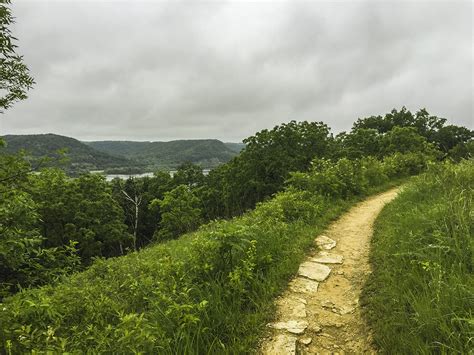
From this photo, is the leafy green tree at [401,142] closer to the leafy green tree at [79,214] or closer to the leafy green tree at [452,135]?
the leafy green tree at [452,135]

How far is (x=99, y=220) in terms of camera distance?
2473 cm

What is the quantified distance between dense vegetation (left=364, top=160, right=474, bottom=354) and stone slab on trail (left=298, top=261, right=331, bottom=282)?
30.7 inches

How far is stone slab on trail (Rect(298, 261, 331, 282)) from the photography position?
4.85 metres

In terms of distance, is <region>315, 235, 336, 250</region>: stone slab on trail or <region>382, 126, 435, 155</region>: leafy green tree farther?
<region>382, 126, 435, 155</region>: leafy green tree

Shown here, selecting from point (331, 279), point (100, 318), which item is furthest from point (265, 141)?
point (100, 318)

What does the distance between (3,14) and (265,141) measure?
2257 cm

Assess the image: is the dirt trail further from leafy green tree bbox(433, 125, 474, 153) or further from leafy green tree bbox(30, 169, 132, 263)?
leafy green tree bbox(433, 125, 474, 153)

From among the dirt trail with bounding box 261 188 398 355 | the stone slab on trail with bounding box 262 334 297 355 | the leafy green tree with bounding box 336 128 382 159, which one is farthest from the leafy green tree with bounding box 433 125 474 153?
the stone slab on trail with bounding box 262 334 297 355

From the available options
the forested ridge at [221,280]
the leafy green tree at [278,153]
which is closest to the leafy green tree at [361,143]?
the leafy green tree at [278,153]

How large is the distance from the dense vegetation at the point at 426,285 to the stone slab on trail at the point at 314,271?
78cm

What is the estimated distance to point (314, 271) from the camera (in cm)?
505

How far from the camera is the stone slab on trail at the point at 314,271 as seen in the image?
15.9 ft

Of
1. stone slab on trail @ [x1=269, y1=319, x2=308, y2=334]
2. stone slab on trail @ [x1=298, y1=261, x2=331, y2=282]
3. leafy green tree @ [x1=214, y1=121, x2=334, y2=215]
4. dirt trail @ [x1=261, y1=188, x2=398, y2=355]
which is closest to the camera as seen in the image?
dirt trail @ [x1=261, y1=188, x2=398, y2=355]

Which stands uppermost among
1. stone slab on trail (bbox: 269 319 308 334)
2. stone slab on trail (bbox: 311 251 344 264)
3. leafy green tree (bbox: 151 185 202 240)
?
stone slab on trail (bbox: 311 251 344 264)
